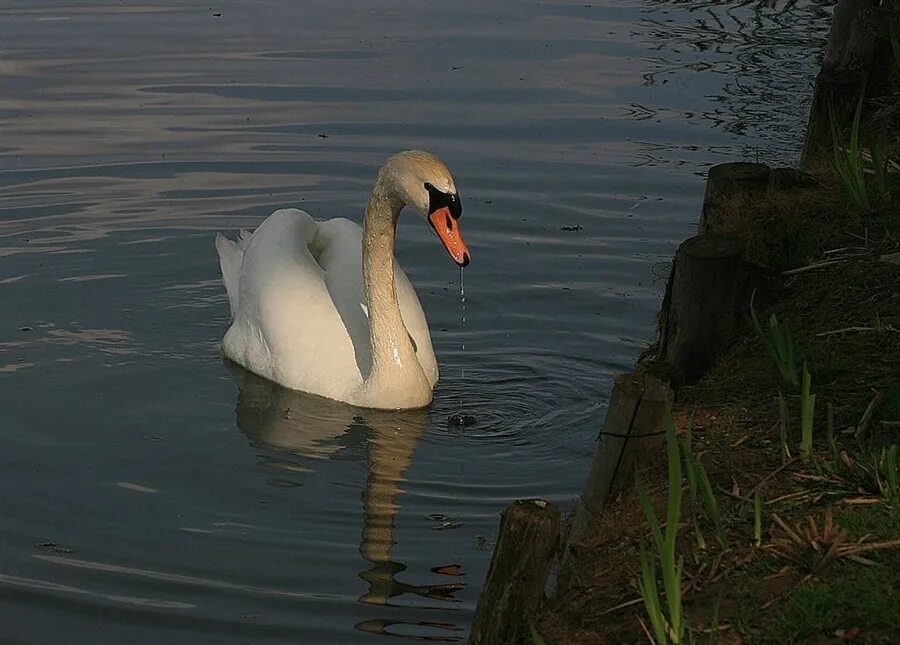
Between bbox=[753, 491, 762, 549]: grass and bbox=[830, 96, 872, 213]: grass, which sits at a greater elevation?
bbox=[830, 96, 872, 213]: grass

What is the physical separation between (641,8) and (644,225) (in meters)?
6.42

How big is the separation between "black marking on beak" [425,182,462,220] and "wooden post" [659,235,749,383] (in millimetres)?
1307

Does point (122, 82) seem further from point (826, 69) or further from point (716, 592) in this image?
point (716, 592)

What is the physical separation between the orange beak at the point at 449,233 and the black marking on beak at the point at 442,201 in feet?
0.06

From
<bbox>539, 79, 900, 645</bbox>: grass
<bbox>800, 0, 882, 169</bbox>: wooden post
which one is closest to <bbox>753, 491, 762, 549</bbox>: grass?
<bbox>539, 79, 900, 645</bbox>: grass

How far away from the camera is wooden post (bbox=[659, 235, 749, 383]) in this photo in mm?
5586

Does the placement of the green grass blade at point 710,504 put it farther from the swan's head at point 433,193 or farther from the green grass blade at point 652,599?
the swan's head at point 433,193

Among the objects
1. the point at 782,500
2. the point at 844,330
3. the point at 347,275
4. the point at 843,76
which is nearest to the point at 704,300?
the point at 844,330

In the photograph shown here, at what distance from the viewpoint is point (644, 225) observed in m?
9.82

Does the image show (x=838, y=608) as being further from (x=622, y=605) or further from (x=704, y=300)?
(x=704, y=300)

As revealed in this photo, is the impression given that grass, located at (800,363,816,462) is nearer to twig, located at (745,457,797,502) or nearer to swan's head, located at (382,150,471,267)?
twig, located at (745,457,797,502)

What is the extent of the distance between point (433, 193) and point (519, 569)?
3247 millimetres

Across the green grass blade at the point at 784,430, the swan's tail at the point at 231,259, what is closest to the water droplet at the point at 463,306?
the swan's tail at the point at 231,259

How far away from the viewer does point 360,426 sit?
7160 millimetres
